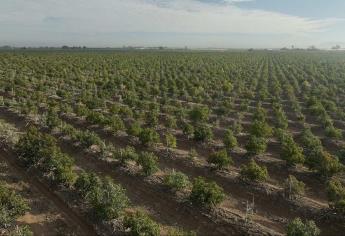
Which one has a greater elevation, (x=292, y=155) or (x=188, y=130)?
(x=188, y=130)

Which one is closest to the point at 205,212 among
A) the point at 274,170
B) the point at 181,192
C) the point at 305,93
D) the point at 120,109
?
the point at 181,192

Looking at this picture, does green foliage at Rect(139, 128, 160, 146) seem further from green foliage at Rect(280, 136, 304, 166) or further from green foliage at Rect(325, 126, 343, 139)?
green foliage at Rect(325, 126, 343, 139)

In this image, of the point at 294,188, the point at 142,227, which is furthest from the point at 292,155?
the point at 142,227

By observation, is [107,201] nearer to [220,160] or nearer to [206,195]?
[206,195]

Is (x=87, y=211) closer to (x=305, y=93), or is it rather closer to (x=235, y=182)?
(x=235, y=182)

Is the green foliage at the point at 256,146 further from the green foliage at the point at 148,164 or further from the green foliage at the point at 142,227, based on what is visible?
the green foliage at the point at 142,227

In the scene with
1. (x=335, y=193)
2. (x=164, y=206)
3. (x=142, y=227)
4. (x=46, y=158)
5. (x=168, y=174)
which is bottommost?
(x=164, y=206)

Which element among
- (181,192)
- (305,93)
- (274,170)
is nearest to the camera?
(181,192)

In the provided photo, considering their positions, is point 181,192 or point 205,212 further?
point 181,192
